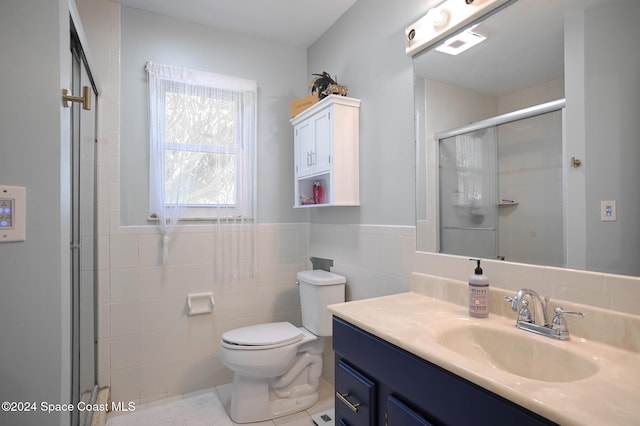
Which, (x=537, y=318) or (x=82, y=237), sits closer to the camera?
(x=537, y=318)

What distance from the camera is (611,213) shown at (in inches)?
38.5

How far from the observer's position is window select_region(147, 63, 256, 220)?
2.15m

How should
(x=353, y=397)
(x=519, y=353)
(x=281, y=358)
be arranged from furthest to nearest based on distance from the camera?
(x=281, y=358), (x=353, y=397), (x=519, y=353)

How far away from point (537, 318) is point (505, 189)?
476mm

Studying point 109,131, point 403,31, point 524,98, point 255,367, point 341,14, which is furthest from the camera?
point 341,14


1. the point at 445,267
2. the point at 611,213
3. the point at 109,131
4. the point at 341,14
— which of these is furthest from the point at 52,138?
the point at 341,14

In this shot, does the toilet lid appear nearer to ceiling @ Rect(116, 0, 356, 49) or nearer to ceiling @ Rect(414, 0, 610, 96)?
ceiling @ Rect(414, 0, 610, 96)

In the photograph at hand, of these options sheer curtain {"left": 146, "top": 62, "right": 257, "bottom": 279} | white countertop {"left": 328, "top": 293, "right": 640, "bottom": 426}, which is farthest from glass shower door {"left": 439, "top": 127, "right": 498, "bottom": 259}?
sheer curtain {"left": 146, "top": 62, "right": 257, "bottom": 279}

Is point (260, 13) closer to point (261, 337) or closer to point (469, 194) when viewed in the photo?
point (469, 194)

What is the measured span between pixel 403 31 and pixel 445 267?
1226 millimetres

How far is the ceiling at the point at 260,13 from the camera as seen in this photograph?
2.09m

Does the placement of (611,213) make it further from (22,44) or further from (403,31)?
(22,44)

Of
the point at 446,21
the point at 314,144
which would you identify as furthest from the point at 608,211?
the point at 314,144

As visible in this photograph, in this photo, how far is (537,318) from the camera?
1057 millimetres
